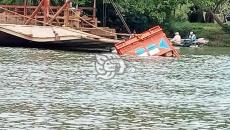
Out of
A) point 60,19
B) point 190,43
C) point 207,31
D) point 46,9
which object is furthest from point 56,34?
point 207,31

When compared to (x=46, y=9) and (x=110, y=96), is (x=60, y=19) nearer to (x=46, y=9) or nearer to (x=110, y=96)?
(x=46, y=9)

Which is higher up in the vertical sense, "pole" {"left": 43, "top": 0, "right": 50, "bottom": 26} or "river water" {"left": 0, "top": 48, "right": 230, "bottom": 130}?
"pole" {"left": 43, "top": 0, "right": 50, "bottom": 26}

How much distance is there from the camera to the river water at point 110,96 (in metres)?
18.2

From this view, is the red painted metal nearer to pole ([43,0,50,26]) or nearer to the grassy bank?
pole ([43,0,50,26])

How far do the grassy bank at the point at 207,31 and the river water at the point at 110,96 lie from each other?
3197 cm

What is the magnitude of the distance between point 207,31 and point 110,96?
1982 inches

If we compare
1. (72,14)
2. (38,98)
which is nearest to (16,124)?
(38,98)

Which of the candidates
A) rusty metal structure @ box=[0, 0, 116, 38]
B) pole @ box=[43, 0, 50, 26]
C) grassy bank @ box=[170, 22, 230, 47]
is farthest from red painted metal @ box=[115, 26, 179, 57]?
grassy bank @ box=[170, 22, 230, 47]

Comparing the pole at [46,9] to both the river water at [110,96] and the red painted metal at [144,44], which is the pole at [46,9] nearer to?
the red painted metal at [144,44]

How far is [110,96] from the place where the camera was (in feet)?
76.2

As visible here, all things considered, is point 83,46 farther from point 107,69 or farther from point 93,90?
point 93,90

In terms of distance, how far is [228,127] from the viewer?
17938 millimetres

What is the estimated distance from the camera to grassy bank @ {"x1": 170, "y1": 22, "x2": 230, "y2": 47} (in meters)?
69.6

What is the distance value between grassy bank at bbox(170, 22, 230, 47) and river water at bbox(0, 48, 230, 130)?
3197cm
